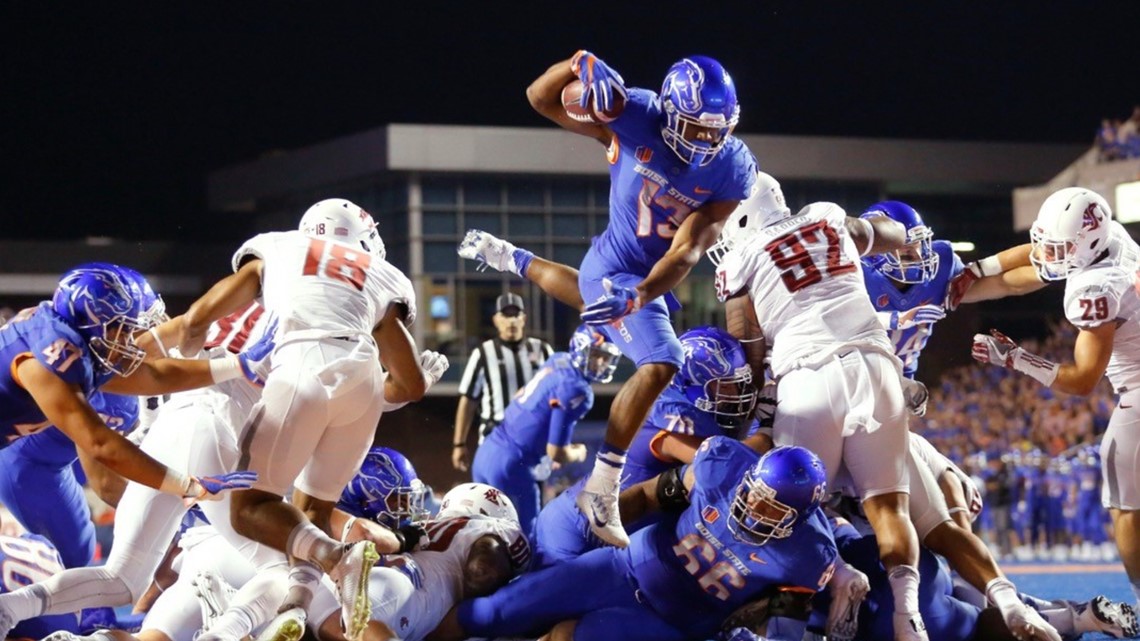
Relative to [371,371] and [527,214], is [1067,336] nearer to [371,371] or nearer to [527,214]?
[527,214]

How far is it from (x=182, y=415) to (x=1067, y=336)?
15.0 metres

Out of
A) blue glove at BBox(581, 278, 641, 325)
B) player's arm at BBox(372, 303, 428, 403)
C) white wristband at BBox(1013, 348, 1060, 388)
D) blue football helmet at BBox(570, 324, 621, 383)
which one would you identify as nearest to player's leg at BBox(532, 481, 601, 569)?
player's arm at BBox(372, 303, 428, 403)

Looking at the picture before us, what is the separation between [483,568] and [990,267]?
2.73 m

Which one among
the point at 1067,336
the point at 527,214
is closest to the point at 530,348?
the point at 527,214

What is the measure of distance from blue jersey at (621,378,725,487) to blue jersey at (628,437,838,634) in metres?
0.54

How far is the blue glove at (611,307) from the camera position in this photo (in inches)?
178

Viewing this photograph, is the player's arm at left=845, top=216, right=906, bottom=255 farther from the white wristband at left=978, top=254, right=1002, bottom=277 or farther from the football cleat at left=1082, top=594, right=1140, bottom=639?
the football cleat at left=1082, top=594, right=1140, bottom=639

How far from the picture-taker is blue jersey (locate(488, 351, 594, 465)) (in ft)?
25.3

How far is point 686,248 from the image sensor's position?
4.92m

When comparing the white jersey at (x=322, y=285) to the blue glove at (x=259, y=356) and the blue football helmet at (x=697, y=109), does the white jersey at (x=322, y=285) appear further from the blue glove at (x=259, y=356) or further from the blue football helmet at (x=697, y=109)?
the blue football helmet at (x=697, y=109)

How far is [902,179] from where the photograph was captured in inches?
766

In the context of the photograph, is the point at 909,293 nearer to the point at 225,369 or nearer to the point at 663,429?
the point at 663,429

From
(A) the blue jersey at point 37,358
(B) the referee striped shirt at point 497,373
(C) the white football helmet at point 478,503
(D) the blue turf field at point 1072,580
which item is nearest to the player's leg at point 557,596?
(C) the white football helmet at point 478,503

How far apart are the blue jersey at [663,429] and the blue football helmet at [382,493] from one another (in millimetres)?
857
